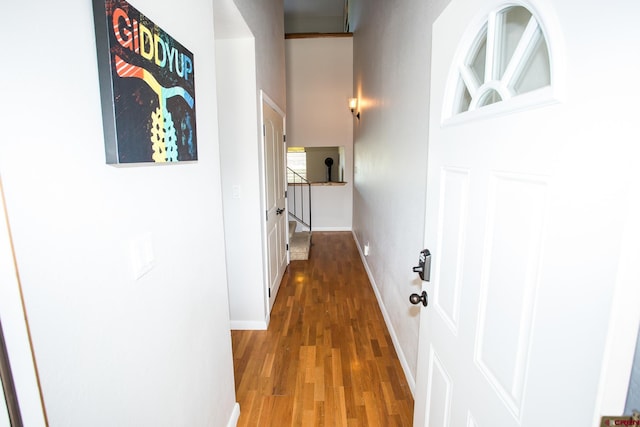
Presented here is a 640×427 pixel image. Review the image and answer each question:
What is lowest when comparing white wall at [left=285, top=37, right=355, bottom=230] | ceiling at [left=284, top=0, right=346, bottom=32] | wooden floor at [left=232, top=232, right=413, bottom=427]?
wooden floor at [left=232, top=232, right=413, bottom=427]

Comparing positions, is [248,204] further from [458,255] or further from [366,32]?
[366,32]

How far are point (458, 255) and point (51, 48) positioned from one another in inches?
44.6

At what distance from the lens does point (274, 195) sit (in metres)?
3.37

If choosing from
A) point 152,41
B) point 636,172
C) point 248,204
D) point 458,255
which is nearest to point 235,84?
point 248,204

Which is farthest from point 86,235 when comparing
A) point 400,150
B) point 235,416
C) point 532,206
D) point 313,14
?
point 313,14

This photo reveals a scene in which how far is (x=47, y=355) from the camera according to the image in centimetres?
58

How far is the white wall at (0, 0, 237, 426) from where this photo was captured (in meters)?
0.54

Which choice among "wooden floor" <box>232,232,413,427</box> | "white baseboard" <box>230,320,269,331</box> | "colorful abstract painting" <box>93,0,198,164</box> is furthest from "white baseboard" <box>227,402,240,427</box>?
"colorful abstract painting" <box>93,0,198,164</box>

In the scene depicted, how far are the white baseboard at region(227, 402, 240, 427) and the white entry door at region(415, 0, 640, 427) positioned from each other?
45.3 inches

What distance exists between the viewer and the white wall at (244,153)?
2.37 meters

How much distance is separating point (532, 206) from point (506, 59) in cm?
46

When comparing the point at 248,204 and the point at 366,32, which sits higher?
the point at 366,32

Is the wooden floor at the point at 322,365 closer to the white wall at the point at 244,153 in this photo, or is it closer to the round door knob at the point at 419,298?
the white wall at the point at 244,153

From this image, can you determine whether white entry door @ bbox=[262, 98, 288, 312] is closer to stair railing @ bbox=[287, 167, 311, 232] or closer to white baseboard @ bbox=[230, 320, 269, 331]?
white baseboard @ bbox=[230, 320, 269, 331]
